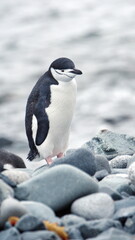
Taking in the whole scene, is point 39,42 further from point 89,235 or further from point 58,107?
point 89,235

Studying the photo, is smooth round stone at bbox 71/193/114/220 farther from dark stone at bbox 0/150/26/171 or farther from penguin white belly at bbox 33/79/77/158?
penguin white belly at bbox 33/79/77/158

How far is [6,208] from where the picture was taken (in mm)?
4945

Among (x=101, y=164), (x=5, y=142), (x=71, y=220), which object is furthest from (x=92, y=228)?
(x=5, y=142)

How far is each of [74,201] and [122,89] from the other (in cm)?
1290

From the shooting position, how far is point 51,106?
7320mm

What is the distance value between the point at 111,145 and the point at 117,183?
2.07 m

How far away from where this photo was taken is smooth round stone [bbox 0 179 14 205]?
5.15m

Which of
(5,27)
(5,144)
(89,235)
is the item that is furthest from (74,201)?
(5,27)

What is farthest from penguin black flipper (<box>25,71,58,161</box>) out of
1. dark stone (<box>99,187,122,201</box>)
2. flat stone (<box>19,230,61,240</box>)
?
flat stone (<box>19,230,61,240</box>)

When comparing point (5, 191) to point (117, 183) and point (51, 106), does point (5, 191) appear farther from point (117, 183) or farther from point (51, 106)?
point (51, 106)

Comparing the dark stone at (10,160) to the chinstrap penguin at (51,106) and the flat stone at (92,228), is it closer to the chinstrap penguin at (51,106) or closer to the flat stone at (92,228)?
the chinstrap penguin at (51,106)

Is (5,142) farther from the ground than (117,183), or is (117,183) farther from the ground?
(117,183)

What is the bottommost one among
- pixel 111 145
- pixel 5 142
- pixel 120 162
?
pixel 5 142

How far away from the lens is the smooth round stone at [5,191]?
203 inches
